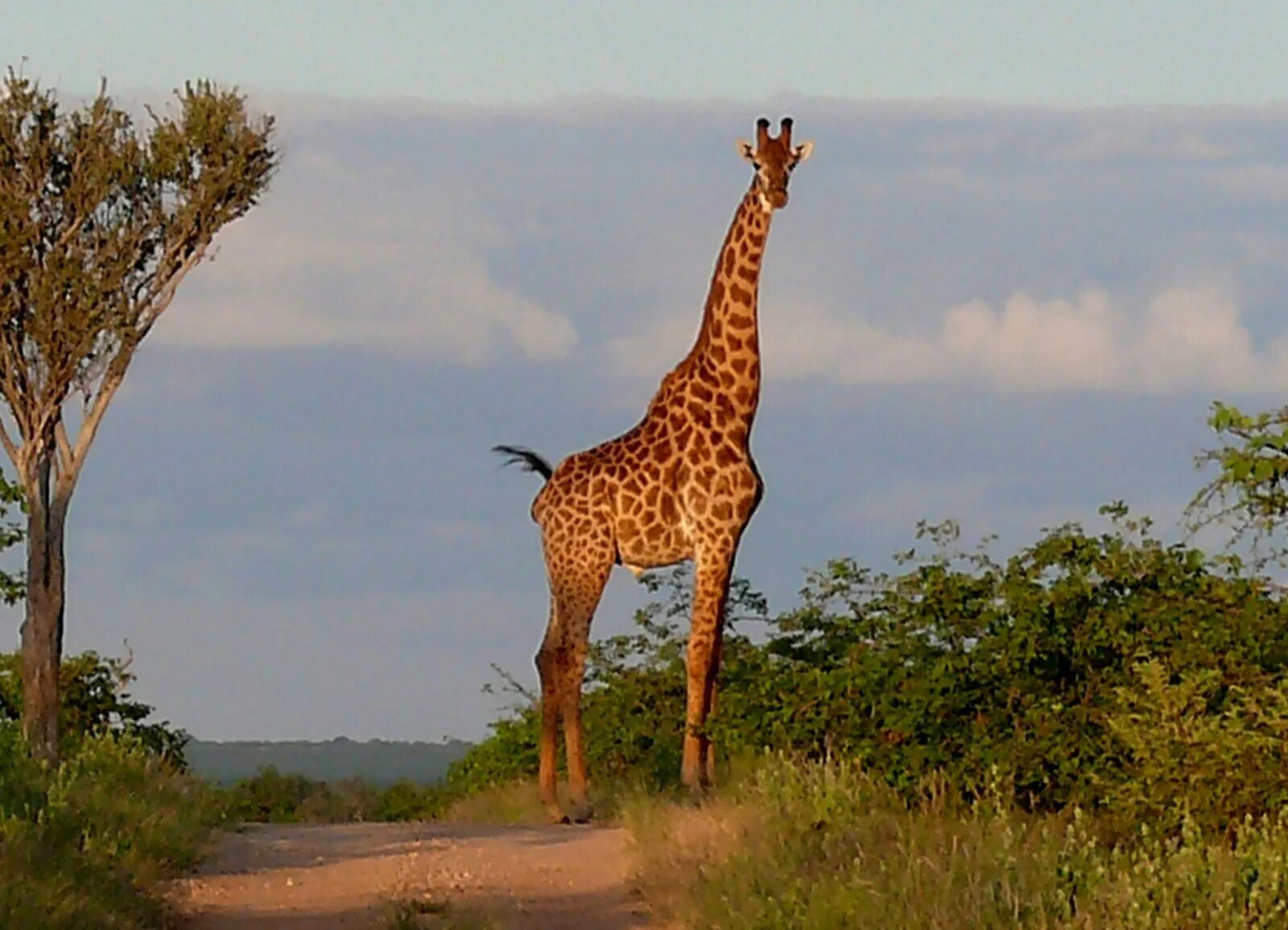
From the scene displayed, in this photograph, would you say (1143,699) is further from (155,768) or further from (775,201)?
(155,768)

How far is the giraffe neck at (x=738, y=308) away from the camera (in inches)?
637

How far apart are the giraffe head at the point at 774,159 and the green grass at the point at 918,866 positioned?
4.52 meters

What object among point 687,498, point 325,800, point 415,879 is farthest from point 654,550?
point 325,800

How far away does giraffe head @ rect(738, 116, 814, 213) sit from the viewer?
15734 mm

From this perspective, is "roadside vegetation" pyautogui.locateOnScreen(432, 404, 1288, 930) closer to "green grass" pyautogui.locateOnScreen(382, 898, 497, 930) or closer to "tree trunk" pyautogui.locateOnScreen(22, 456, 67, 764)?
"green grass" pyautogui.locateOnScreen(382, 898, 497, 930)

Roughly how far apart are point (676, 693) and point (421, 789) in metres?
4.71

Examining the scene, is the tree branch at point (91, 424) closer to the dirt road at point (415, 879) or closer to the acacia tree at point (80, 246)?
the acacia tree at point (80, 246)

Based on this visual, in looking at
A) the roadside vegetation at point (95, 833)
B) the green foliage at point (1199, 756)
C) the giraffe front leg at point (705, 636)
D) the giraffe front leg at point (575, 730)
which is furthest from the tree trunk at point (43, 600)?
the green foliage at point (1199, 756)

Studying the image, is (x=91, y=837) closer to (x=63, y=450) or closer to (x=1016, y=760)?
(x=1016, y=760)

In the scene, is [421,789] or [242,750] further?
[242,750]

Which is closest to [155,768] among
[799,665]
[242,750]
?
→ [799,665]

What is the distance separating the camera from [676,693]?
22328 millimetres

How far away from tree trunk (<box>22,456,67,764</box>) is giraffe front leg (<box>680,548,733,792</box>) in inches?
499

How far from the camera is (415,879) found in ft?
40.7
